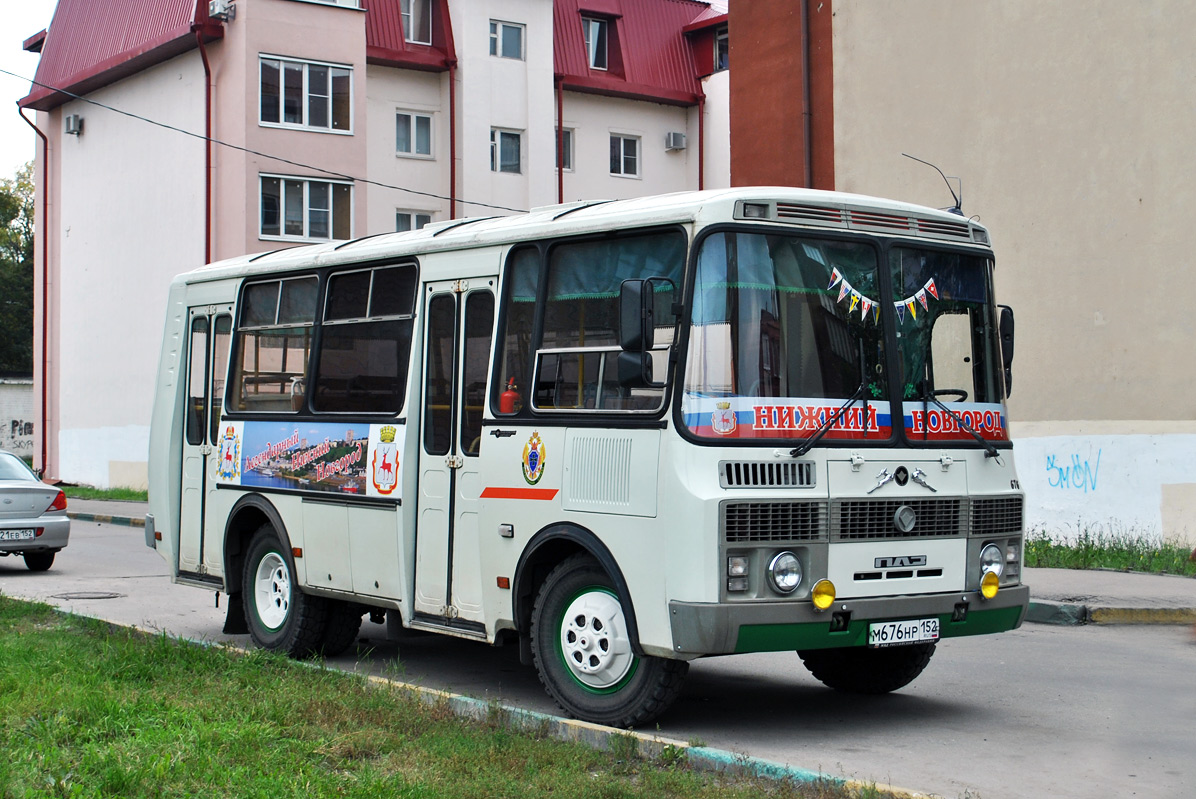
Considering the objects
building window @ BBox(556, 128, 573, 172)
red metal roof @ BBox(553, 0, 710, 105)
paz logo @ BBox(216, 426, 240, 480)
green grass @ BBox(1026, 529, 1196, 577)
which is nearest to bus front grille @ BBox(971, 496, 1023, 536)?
paz logo @ BBox(216, 426, 240, 480)

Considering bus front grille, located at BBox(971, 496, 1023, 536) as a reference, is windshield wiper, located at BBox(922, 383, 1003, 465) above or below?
above

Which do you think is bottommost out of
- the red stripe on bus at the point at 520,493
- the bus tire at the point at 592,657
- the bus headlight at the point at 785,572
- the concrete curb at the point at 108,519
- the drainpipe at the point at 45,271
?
the concrete curb at the point at 108,519

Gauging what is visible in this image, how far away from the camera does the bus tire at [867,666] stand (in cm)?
861

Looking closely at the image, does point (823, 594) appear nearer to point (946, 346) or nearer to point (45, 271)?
point (946, 346)

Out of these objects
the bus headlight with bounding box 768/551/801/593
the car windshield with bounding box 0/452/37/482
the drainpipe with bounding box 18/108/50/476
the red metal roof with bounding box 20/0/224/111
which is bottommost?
the bus headlight with bounding box 768/551/801/593

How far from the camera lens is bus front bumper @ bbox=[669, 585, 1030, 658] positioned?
6.93 meters

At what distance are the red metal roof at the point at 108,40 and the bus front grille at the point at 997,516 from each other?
29.4 meters

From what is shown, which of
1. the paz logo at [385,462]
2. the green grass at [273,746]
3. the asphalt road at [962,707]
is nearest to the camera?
the green grass at [273,746]

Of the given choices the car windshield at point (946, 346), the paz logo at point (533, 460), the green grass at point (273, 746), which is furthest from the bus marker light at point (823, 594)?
the paz logo at point (533, 460)

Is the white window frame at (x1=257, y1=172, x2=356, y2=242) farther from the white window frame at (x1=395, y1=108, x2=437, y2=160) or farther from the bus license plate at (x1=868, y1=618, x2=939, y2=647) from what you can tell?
the bus license plate at (x1=868, y1=618, x2=939, y2=647)

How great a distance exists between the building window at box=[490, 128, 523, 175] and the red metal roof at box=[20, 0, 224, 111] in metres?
8.79

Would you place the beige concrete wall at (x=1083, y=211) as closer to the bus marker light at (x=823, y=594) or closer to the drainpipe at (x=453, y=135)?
the bus marker light at (x=823, y=594)

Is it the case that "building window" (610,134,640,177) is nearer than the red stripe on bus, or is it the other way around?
the red stripe on bus

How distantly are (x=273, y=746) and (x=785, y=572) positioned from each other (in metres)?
2.60
